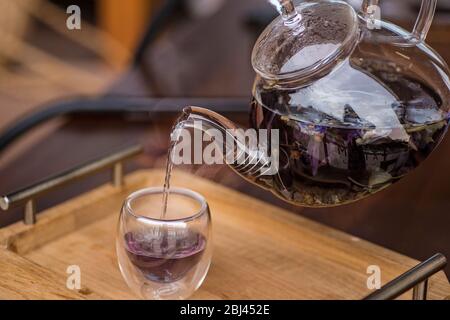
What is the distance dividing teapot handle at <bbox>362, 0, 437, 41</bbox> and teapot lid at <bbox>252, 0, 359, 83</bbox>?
17mm

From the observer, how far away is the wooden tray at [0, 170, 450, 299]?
2.29 feet

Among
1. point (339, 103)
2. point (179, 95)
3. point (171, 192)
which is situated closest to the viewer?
point (339, 103)

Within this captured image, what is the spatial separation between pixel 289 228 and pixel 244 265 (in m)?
0.08

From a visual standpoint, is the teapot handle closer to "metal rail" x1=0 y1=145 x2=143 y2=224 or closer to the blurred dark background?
the blurred dark background

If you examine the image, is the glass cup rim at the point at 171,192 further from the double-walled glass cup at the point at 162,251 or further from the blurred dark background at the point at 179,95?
the blurred dark background at the point at 179,95

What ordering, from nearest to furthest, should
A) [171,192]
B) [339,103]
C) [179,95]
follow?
1. [339,103]
2. [171,192]
3. [179,95]

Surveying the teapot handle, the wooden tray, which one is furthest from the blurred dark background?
the teapot handle

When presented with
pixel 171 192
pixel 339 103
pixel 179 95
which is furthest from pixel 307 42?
pixel 179 95

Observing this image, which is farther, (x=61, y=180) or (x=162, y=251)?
(x=61, y=180)

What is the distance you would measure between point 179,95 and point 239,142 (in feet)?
2.02

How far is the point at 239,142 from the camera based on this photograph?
653 millimetres

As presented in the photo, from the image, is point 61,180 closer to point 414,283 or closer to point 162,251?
point 162,251
